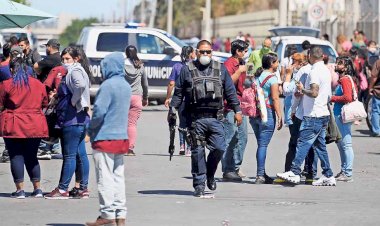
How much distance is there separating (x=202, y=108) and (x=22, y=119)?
6.59ft

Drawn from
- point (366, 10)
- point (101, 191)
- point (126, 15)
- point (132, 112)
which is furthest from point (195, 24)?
point (101, 191)

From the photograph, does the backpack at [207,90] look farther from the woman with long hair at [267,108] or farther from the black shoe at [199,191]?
the woman with long hair at [267,108]

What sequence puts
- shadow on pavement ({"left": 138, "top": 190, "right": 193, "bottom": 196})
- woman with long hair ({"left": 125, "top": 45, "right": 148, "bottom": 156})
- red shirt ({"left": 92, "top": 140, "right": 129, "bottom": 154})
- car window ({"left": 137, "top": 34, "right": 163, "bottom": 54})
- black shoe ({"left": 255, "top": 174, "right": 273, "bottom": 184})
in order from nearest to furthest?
red shirt ({"left": 92, "top": 140, "right": 129, "bottom": 154}), shadow on pavement ({"left": 138, "top": 190, "right": 193, "bottom": 196}), black shoe ({"left": 255, "top": 174, "right": 273, "bottom": 184}), woman with long hair ({"left": 125, "top": 45, "right": 148, "bottom": 156}), car window ({"left": 137, "top": 34, "right": 163, "bottom": 54})

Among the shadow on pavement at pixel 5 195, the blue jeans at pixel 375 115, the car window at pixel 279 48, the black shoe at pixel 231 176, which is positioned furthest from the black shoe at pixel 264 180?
the car window at pixel 279 48

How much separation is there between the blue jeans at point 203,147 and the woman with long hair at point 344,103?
102 inches

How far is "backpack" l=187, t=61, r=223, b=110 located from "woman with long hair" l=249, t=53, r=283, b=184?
5.59 ft

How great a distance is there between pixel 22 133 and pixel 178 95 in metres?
1.80

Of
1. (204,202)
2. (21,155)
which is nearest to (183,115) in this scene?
(204,202)

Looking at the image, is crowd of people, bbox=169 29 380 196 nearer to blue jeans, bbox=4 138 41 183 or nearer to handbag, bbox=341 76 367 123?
handbag, bbox=341 76 367 123

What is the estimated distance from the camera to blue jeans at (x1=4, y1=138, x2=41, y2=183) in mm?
13758

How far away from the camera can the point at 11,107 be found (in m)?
13.7

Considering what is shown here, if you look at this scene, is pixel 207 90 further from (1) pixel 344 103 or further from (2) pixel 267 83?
(1) pixel 344 103

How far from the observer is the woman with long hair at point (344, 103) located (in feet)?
52.5

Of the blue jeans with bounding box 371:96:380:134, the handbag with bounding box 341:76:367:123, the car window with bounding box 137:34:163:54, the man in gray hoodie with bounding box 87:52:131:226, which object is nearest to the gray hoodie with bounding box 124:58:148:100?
the handbag with bounding box 341:76:367:123
